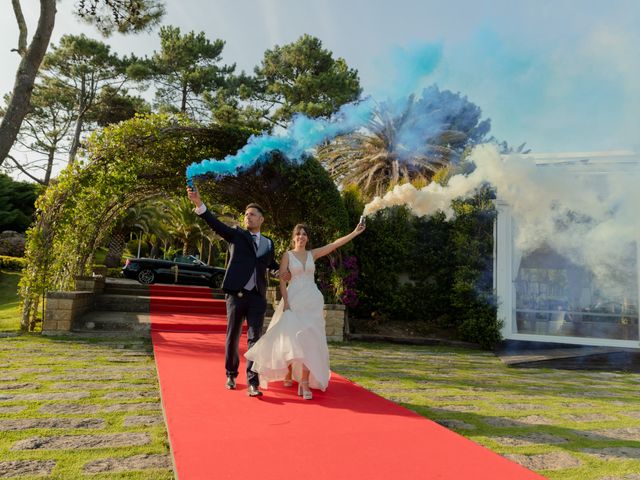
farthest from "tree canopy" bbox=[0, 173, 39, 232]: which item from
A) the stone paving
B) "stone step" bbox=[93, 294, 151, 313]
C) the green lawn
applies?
the stone paving

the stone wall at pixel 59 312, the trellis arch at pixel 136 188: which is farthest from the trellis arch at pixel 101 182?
the stone wall at pixel 59 312

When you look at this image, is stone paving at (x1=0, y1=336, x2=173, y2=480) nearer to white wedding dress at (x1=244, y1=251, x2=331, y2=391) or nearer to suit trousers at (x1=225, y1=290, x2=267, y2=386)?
suit trousers at (x1=225, y1=290, x2=267, y2=386)

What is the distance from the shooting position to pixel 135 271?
56.6 feet

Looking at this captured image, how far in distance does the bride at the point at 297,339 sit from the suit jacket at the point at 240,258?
30cm

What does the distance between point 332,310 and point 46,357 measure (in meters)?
5.54

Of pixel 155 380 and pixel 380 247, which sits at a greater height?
pixel 380 247

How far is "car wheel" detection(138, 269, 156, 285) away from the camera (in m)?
17.3

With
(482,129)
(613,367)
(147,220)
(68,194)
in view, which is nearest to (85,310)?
(68,194)

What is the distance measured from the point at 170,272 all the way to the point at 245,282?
14.0m

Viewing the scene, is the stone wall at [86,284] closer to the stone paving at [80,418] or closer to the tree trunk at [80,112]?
the stone paving at [80,418]

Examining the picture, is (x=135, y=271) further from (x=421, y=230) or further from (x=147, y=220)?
(x=147, y=220)

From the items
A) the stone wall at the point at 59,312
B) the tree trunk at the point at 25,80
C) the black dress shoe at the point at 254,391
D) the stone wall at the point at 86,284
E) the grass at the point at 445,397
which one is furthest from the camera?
the stone wall at the point at 86,284

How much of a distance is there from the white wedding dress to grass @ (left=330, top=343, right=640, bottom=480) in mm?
992

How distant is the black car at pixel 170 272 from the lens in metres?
17.3
